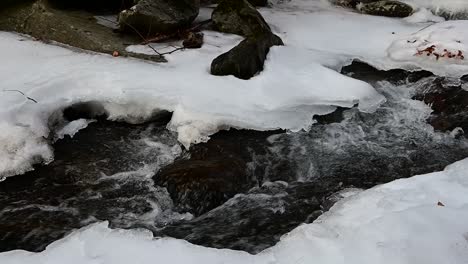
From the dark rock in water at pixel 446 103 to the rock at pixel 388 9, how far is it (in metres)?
2.74

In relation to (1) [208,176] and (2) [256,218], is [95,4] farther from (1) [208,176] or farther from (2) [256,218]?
(2) [256,218]

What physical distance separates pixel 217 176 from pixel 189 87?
1.53 meters

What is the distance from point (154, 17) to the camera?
6781mm

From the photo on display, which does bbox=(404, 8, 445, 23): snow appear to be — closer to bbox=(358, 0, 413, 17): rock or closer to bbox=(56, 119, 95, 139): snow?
bbox=(358, 0, 413, 17): rock

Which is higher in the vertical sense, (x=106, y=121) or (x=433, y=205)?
(x=433, y=205)

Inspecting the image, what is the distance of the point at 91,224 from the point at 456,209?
2798 mm

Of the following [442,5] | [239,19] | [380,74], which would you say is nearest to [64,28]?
[239,19]

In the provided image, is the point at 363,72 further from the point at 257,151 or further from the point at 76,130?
the point at 76,130

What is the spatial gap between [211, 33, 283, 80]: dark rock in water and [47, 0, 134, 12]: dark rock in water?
2355 millimetres

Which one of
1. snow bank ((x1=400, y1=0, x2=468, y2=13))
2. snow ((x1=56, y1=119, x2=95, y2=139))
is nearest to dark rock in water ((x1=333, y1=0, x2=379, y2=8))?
snow bank ((x1=400, y1=0, x2=468, y2=13))

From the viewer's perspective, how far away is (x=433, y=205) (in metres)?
3.63

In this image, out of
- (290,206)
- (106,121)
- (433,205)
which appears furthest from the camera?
(106,121)

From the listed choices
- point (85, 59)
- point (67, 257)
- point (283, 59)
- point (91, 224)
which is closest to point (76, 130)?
point (85, 59)

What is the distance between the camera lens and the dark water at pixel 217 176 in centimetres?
414
